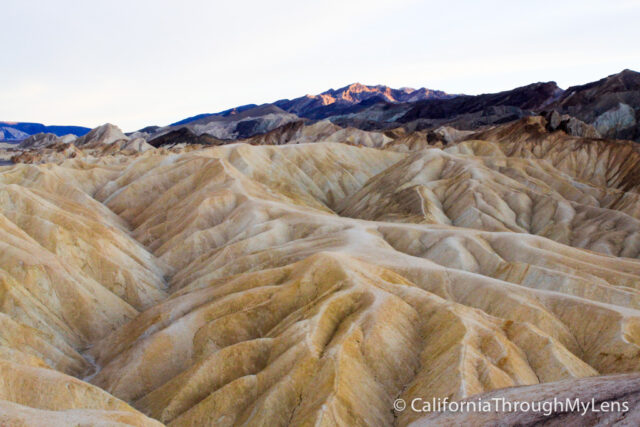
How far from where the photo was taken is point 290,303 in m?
37.1

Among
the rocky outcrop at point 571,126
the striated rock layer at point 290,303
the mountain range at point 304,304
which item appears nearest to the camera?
the mountain range at point 304,304

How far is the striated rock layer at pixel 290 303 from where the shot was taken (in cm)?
2692

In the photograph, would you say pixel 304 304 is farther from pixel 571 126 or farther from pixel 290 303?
pixel 571 126

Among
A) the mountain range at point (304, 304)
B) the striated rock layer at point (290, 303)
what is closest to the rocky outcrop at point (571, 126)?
the mountain range at point (304, 304)

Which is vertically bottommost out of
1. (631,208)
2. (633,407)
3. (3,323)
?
(631,208)

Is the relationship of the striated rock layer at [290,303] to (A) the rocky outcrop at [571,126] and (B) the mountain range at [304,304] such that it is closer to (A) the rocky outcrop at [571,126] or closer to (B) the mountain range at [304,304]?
(B) the mountain range at [304,304]

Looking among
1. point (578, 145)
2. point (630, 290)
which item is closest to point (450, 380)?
point (630, 290)

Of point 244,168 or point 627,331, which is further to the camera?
point 244,168

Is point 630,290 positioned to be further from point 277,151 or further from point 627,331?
point 277,151

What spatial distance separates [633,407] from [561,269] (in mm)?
37237

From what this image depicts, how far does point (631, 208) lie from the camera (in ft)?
251

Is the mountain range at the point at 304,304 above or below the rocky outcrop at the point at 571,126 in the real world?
below

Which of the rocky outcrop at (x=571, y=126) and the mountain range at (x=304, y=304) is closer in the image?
the mountain range at (x=304, y=304)

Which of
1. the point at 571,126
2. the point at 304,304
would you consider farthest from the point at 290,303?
the point at 571,126
